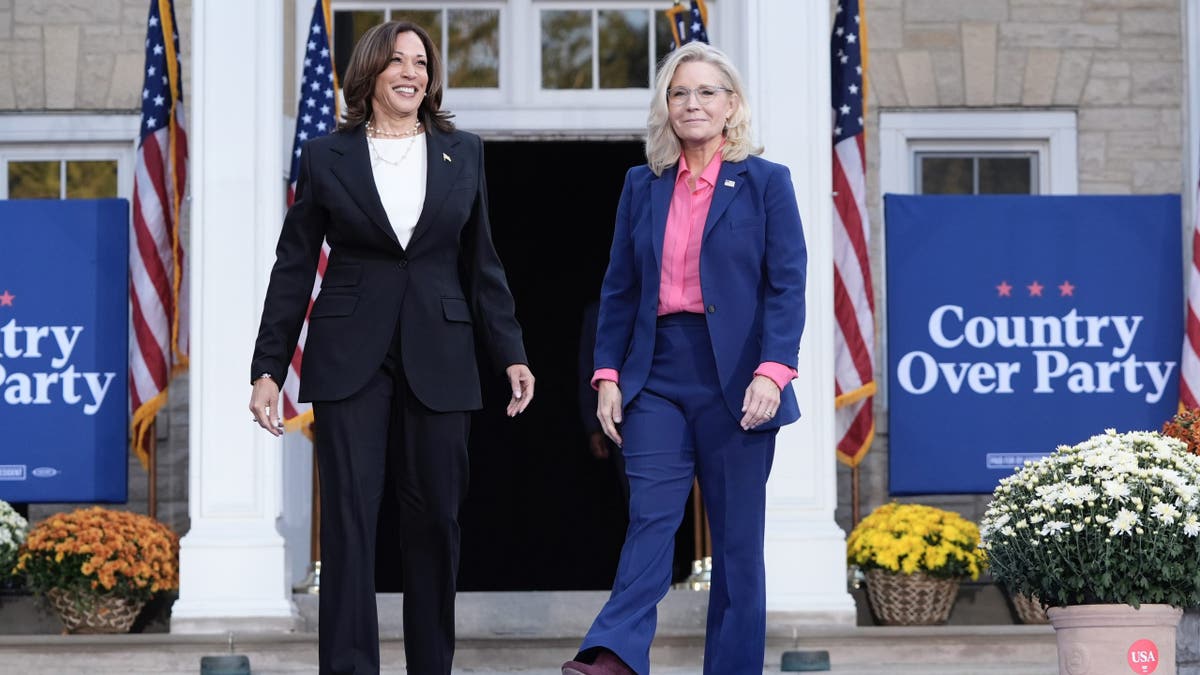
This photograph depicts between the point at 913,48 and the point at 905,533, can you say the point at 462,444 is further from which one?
the point at 913,48

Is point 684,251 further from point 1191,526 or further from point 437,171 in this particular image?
point 1191,526

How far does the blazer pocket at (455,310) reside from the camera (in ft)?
16.3

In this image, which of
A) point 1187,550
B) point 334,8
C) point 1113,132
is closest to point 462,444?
point 1187,550

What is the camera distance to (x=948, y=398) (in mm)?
8812

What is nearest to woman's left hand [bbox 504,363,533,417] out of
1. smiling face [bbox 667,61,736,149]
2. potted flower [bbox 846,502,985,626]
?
smiling face [bbox 667,61,736,149]

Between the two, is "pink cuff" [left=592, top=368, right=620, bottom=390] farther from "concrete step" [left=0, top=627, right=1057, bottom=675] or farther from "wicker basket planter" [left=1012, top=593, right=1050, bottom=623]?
"wicker basket planter" [left=1012, top=593, right=1050, bottom=623]

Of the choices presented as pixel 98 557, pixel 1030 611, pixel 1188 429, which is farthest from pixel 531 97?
pixel 1188 429

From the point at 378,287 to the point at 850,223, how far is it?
411 cm

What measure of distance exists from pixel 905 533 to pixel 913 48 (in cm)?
291

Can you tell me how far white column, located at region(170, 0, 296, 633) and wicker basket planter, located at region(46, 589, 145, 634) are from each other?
43cm

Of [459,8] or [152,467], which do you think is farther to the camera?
[459,8]

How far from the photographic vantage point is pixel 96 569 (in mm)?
7922

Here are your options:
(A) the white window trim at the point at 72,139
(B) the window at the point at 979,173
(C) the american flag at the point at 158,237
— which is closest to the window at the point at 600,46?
(B) the window at the point at 979,173

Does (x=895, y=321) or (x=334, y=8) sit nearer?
(x=895, y=321)
